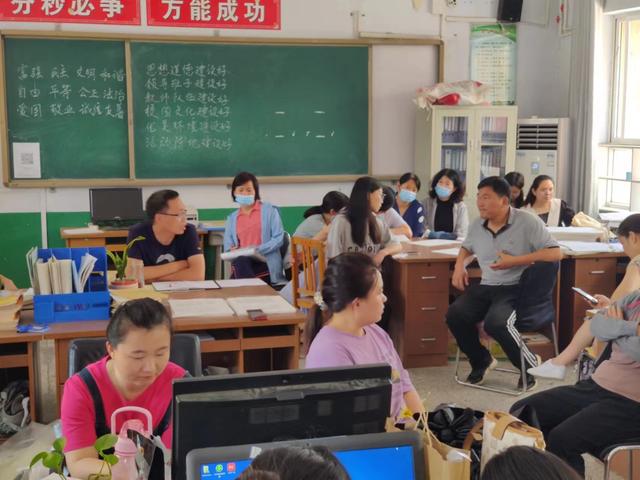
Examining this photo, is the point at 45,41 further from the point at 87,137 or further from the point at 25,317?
the point at 25,317

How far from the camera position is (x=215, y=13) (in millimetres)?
7027

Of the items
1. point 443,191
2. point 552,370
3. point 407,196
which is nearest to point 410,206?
point 407,196

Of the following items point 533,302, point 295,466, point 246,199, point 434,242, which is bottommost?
point 533,302

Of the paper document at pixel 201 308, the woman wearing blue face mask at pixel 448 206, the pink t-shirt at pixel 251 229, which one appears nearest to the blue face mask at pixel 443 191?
the woman wearing blue face mask at pixel 448 206

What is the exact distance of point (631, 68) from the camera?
7.29m

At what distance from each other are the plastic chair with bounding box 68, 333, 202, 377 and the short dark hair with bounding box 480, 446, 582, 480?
4.93 feet

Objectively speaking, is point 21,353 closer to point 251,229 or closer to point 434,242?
point 251,229

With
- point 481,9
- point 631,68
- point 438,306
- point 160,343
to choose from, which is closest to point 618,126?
point 631,68

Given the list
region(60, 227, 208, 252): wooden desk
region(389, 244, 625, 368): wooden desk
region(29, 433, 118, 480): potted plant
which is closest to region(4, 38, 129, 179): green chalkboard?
region(60, 227, 208, 252): wooden desk

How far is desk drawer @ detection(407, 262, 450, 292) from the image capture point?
5.23m

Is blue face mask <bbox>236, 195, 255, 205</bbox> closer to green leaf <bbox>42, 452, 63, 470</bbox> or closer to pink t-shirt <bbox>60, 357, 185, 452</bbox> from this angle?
pink t-shirt <bbox>60, 357, 185, 452</bbox>

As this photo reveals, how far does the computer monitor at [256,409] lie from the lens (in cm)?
149

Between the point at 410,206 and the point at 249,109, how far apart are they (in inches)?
69.2

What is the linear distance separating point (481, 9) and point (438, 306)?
3.60 meters
